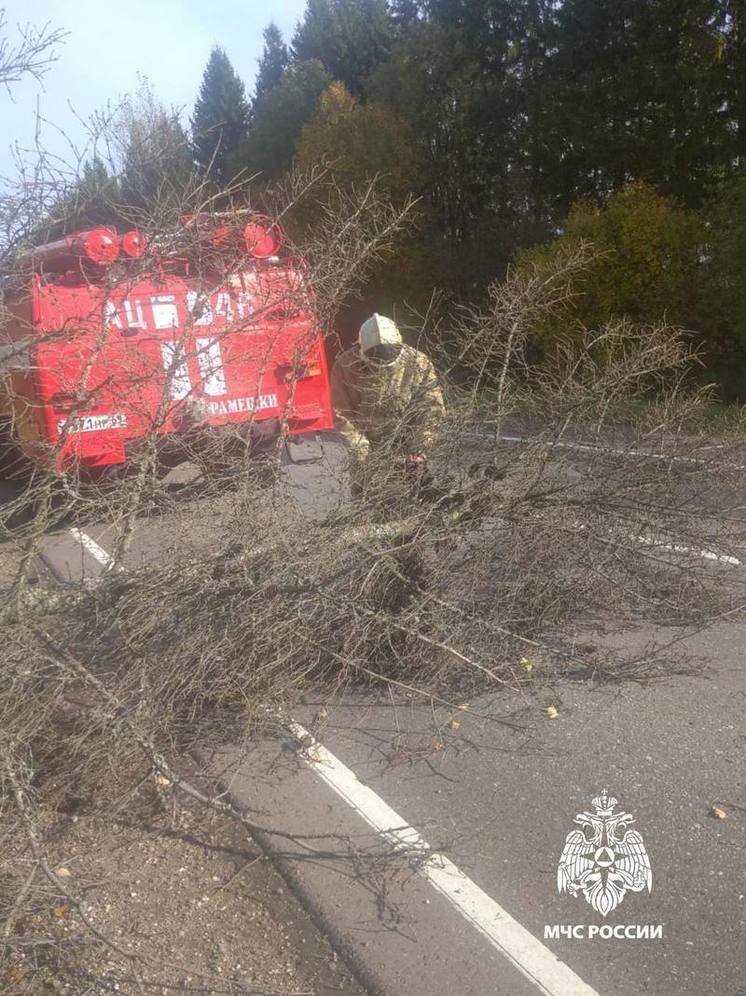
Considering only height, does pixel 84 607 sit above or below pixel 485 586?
above

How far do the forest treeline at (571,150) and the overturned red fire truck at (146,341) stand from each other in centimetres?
878

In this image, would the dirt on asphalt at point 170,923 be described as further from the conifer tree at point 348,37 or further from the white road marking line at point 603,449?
the conifer tree at point 348,37

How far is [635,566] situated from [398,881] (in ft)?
7.77

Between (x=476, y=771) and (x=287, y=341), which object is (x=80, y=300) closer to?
(x=287, y=341)

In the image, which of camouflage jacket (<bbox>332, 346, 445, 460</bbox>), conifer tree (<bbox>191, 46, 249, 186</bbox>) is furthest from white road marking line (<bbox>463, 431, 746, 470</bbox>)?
conifer tree (<bbox>191, 46, 249, 186</bbox>)

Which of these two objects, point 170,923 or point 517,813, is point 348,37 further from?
point 170,923

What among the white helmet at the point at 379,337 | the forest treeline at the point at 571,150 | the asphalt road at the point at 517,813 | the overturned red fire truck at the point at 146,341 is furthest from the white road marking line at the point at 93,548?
the forest treeline at the point at 571,150

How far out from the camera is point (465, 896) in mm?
3004

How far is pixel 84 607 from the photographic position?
4.22m

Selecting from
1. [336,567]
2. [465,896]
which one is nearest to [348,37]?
[336,567]

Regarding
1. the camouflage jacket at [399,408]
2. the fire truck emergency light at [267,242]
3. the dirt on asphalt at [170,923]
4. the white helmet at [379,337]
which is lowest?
the dirt on asphalt at [170,923]

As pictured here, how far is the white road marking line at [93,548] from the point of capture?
14.5 ft

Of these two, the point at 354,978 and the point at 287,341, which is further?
the point at 287,341

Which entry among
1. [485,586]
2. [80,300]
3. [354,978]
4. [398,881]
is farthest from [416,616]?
[80,300]
